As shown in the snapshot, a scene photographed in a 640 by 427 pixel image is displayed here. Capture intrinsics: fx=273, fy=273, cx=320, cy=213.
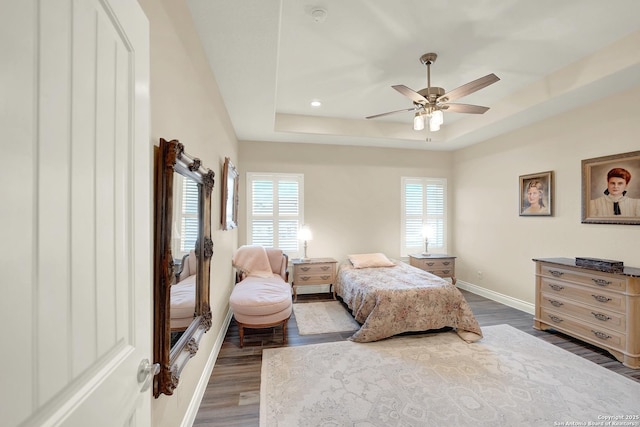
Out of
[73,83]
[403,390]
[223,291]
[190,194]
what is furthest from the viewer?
[223,291]

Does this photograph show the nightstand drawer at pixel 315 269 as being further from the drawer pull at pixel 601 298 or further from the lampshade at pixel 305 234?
the drawer pull at pixel 601 298

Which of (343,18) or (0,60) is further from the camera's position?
(343,18)

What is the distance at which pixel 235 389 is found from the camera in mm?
2277

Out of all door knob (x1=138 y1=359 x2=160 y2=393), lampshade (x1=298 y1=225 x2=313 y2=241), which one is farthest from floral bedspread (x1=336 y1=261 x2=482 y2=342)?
door knob (x1=138 y1=359 x2=160 y2=393)

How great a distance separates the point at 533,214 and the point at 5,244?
5031mm

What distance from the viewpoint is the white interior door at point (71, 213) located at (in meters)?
0.47

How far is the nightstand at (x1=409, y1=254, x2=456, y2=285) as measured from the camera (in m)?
4.95

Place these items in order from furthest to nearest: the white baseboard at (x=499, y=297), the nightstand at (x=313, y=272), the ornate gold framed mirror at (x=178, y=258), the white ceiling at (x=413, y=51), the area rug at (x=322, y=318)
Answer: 1. the nightstand at (x=313, y=272)
2. the white baseboard at (x=499, y=297)
3. the area rug at (x=322, y=318)
4. the white ceiling at (x=413, y=51)
5. the ornate gold framed mirror at (x=178, y=258)

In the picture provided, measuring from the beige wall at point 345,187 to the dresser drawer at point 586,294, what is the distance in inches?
95.7

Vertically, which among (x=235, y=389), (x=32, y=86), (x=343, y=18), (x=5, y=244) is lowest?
(x=235, y=389)

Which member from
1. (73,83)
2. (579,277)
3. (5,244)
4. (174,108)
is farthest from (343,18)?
(579,277)

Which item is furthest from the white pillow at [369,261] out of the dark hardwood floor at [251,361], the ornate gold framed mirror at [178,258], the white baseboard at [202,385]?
the ornate gold framed mirror at [178,258]

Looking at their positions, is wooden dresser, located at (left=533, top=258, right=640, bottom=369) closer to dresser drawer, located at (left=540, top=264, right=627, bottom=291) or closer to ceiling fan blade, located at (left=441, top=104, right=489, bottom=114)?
dresser drawer, located at (left=540, top=264, right=627, bottom=291)

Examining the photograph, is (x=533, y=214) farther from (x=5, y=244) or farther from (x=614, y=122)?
(x=5, y=244)
